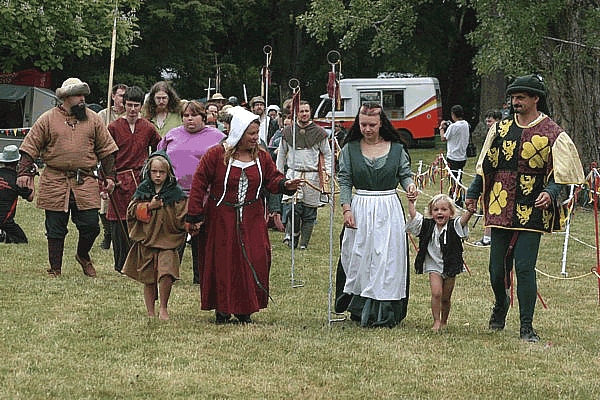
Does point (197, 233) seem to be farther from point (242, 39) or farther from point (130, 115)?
point (242, 39)

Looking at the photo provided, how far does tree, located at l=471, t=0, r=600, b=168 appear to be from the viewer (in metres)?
19.5

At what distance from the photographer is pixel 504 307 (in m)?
8.46

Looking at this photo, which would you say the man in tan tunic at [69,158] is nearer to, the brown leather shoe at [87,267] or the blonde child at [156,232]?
the brown leather shoe at [87,267]

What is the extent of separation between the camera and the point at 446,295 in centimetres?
845

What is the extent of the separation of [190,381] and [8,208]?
7.76 meters

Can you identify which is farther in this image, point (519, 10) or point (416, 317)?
point (519, 10)

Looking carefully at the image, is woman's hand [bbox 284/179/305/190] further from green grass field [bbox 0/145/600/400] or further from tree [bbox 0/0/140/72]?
tree [bbox 0/0/140/72]

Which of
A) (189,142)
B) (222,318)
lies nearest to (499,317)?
(222,318)

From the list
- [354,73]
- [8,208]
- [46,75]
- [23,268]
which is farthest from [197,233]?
[354,73]

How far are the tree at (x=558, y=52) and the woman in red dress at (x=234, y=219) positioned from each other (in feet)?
39.9

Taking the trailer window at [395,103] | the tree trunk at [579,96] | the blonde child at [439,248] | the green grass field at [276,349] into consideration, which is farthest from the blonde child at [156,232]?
the trailer window at [395,103]

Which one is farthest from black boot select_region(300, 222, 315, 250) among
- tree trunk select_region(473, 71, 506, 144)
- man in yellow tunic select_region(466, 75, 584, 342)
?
tree trunk select_region(473, 71, 506, 144)

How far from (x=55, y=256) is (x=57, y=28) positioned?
1859cm

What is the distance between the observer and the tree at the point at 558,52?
64.0ft
